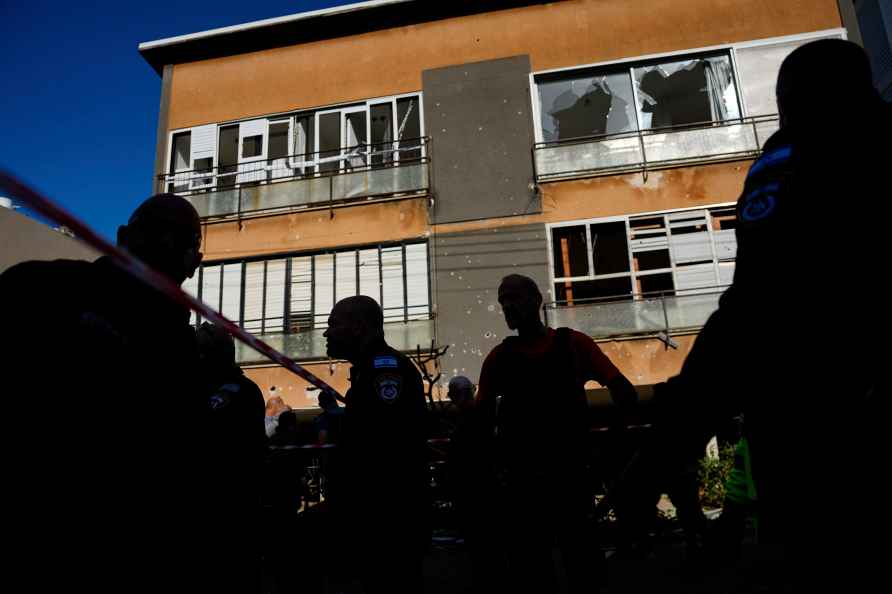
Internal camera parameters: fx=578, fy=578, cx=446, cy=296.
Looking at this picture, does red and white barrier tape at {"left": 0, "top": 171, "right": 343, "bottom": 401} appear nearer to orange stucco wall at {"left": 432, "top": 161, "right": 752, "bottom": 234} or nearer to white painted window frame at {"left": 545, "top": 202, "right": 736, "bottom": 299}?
white painted window frame at {"left": 545, "top": 202, "right": 736, "bottom": 299}

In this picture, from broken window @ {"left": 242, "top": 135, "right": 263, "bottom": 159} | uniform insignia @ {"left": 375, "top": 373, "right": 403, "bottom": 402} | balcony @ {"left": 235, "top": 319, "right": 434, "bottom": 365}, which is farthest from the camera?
broken window @ {"left": 242, "top": 135, "right": 263, "bottom": 159}

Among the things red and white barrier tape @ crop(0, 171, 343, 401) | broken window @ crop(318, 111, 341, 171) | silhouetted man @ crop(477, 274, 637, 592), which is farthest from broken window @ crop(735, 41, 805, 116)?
red and white barrier tape @ crop(0, 171, 343, 401)

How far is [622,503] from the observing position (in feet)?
3.24

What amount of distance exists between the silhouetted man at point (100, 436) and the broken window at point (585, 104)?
12.1 metres

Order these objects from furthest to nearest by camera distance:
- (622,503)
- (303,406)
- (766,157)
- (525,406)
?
(303,406) < (525,406) < (766,157) < (622,503)

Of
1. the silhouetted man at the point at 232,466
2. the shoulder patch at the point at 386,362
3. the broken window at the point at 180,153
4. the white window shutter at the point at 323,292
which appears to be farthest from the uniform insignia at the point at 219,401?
the broken window at the point at 180,153

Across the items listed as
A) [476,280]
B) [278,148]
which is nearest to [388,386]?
[476,280]

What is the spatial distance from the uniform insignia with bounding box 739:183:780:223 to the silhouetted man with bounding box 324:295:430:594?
1.78 metres

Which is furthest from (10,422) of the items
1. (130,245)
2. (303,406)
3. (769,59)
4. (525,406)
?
(769,59)

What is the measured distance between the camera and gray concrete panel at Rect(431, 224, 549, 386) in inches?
457

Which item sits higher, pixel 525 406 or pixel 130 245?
pixel 130 245

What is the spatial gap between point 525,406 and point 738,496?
117cm

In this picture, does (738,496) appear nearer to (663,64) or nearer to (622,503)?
(622,503)

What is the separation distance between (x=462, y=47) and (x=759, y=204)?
43.8 ft
